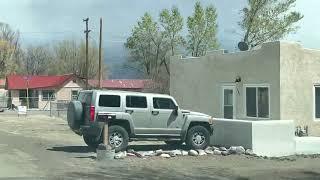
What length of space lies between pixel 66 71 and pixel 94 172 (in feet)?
300

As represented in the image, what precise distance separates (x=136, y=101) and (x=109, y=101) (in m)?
1.03

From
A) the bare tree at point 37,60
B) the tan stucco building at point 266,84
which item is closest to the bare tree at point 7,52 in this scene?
the bare tree at point 37,60

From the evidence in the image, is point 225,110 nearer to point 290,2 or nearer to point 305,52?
point 305,52

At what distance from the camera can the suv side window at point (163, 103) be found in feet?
67.8

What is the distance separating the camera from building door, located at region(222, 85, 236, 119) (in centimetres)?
2611

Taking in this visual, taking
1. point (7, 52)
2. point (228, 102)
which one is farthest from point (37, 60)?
point (228, 102)

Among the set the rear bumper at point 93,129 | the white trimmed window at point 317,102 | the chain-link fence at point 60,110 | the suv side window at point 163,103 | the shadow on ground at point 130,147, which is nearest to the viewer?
the rear bumper at point 93,129

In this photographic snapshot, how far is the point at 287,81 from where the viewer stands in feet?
76.8

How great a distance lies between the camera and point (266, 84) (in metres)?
23.9

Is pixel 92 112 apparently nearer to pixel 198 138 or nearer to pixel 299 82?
pixel 198 138

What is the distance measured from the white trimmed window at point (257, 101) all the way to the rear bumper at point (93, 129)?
7.80 m

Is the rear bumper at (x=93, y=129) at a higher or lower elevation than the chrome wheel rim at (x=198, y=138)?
higher

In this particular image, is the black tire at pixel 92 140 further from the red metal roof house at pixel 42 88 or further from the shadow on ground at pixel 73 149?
the red metal roof house at pixel 42 88

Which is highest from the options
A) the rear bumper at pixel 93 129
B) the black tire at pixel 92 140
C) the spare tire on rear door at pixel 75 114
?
the spare tire on rear door at pixel 75 114
